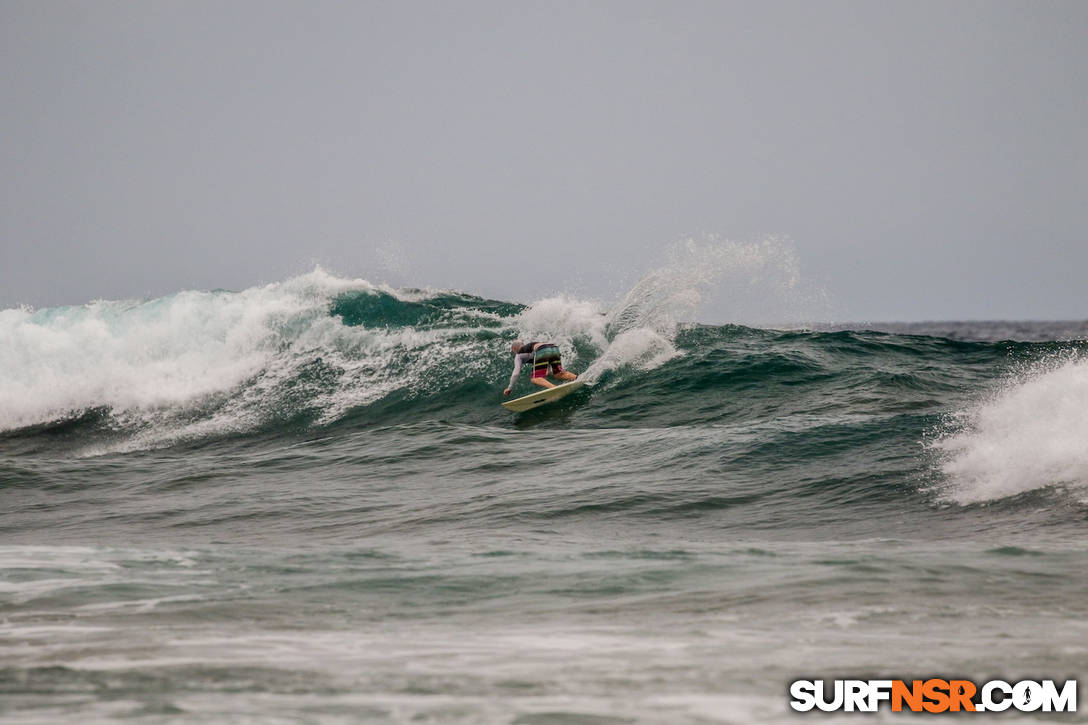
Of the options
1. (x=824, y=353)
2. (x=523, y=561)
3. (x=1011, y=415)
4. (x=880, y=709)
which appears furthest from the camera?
(x=824, y=353)

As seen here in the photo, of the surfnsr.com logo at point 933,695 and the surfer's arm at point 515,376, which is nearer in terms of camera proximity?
the surfnsr.com logo at point 933,695

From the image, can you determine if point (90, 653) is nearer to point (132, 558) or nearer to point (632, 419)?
point (132, 558)

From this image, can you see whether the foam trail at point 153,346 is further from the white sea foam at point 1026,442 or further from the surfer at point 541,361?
the white sea foam at point 1026,442

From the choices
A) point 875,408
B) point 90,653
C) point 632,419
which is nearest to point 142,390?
point 632,419

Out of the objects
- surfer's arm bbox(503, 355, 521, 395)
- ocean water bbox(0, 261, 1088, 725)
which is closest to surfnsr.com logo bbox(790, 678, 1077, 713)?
ocean water bbox(0, 261, 1088, 725)

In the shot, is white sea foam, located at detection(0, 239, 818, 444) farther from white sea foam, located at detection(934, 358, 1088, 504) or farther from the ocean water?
white sea foam, located at detection(934, 358, 1088, 504)

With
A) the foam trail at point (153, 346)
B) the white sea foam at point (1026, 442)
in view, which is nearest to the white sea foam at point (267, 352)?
the foam trail at point (153, 346)

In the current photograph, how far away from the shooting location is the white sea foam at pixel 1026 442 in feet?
27.8

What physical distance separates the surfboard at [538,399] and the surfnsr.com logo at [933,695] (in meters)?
12.8

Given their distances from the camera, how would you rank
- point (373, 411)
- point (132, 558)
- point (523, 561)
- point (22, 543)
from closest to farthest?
point (523, 561)
point (132, 558)
point (22, 543)
point (373, 411)

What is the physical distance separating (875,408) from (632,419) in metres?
3.82

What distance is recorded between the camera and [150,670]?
13.5ft

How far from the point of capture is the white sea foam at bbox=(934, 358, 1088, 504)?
8477 mm

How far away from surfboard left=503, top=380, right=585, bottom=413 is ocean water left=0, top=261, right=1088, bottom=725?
40 cm
